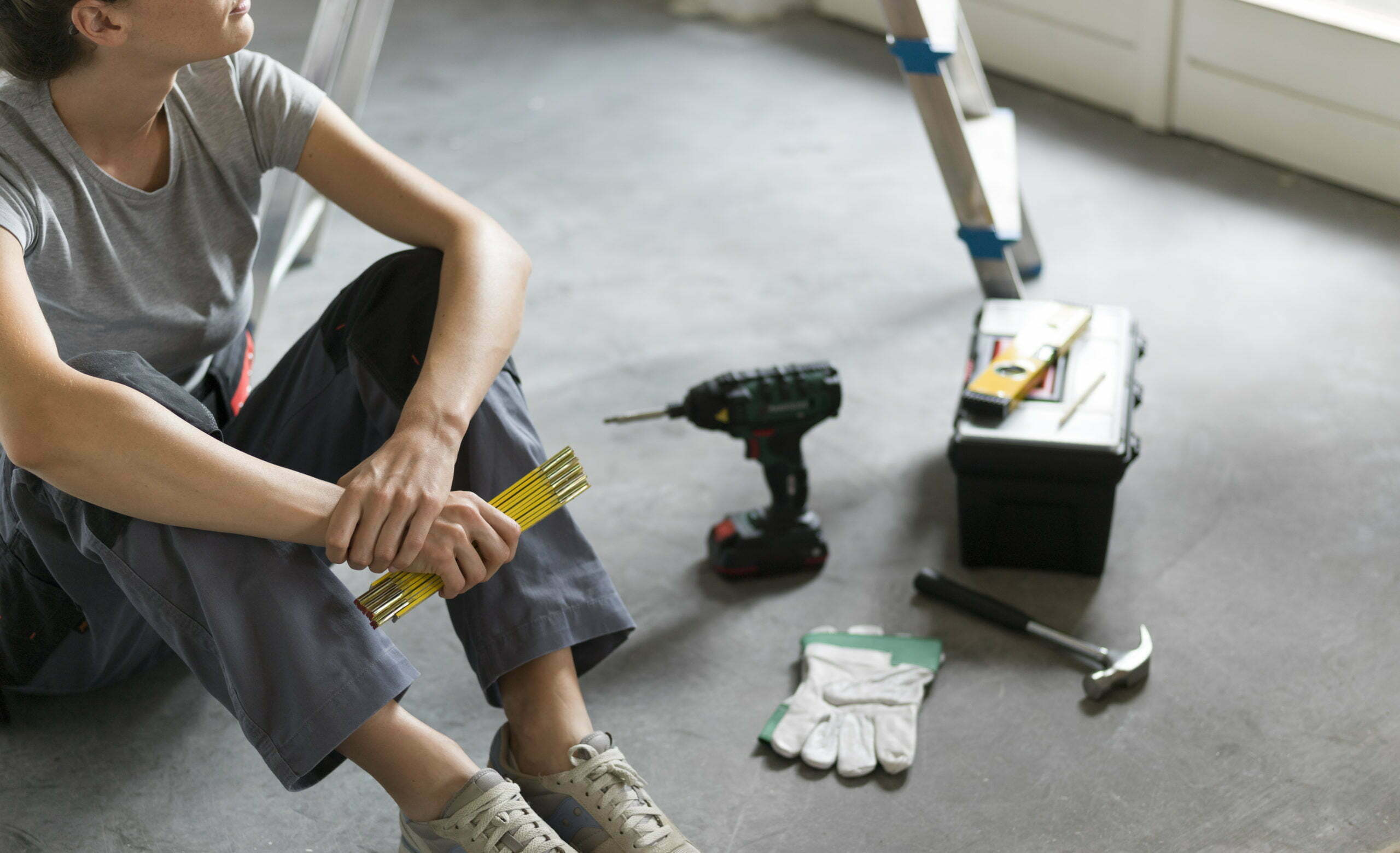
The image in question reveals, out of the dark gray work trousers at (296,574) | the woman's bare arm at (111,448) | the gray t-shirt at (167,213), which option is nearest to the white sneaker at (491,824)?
the dark gray work trousers at (296,574)

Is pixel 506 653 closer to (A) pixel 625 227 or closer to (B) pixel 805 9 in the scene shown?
(A) pixel 625 227

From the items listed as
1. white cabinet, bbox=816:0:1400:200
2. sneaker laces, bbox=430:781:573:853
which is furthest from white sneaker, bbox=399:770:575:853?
white cabinet, bbox=816:0:1400:200

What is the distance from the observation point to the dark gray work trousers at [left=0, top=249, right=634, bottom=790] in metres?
1.32

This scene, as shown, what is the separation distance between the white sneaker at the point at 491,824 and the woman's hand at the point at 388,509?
25 centimetres

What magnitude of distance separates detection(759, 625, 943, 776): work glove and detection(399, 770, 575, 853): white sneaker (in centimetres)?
42

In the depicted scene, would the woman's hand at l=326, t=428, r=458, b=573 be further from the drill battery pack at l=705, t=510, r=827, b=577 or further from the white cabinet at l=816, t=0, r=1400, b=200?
the white cabinet at l=816, t=0, r=1400, b=200

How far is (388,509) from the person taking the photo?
1374 mm

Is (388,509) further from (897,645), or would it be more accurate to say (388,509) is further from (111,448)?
(897,645)

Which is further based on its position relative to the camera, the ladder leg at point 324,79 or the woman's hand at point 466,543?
the ladder leg at point 324,79

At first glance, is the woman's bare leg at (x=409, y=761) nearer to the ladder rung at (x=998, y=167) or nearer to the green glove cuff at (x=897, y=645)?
the green glove cuff at (x=897, y=645)

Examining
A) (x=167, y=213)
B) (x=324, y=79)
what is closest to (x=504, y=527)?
(x=167, y=213)

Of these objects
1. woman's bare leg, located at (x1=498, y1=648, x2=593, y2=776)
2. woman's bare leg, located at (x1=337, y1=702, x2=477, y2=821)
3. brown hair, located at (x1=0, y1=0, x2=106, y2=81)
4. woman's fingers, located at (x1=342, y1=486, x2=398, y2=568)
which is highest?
brown hair, located at (x1=0, y1=0, x2=106, y2=81)

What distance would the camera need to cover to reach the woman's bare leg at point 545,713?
4.81ft

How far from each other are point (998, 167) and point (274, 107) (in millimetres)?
1482
